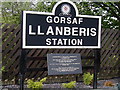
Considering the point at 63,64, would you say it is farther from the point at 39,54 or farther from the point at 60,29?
the point at 39,54

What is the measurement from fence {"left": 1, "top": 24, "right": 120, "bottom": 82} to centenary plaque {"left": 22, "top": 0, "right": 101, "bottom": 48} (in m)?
1.19

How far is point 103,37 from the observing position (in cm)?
788

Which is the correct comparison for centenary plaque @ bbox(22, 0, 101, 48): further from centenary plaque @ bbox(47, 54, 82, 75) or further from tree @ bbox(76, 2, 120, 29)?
tree @ bbox(76, 2, 120, 29)

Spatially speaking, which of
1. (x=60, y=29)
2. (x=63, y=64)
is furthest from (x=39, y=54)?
(x=60, y=29)

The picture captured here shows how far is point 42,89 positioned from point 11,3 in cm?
831

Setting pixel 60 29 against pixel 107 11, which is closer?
pixel 60 29

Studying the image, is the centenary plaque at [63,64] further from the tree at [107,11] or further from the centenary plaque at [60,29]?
the tree at [107,11]

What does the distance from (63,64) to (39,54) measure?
139 centimetres

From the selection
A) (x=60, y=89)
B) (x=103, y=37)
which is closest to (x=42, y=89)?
(x=60, y=89)

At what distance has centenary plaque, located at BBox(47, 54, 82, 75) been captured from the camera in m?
5.58

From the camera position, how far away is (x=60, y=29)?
18.8 ft

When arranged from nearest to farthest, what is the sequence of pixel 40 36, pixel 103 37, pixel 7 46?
pixel 40 36, pixel 7 46, pixel 103 37

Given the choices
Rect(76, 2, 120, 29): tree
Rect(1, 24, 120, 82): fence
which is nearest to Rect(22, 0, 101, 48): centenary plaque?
Rect(1, 24, 120, 82): fence

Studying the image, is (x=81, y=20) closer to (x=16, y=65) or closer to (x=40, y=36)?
(x=40, y=36)
